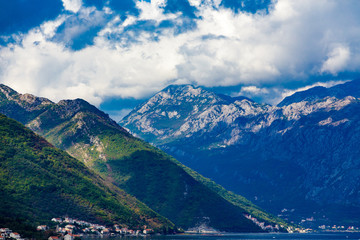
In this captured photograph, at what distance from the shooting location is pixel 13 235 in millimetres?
199750
